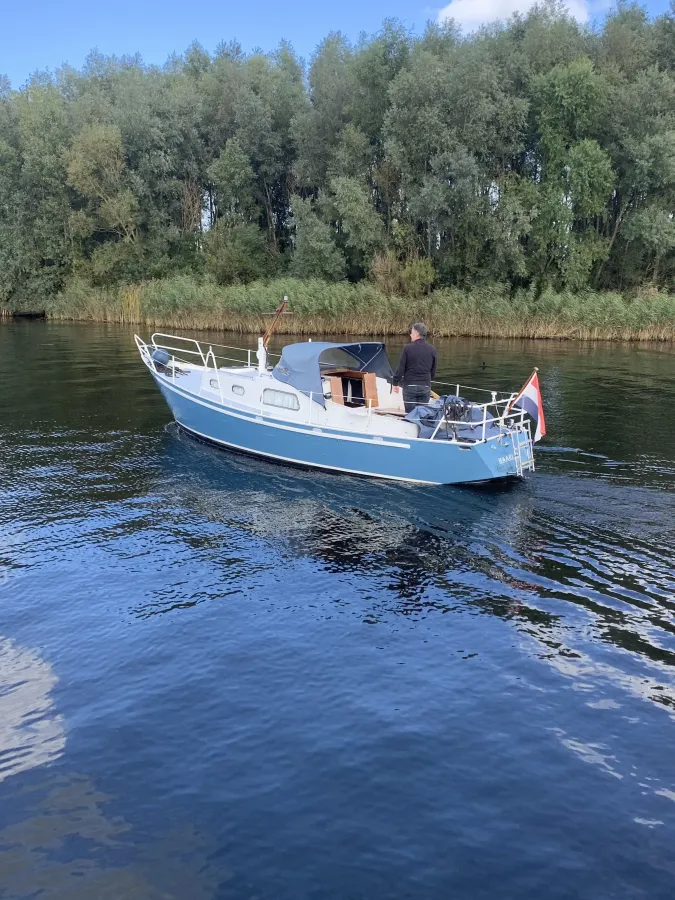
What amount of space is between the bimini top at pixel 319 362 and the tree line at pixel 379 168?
28.2 metres

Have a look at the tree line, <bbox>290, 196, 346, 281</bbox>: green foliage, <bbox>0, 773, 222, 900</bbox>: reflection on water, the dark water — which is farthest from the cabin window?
<bbox>290, 196, 346, 281</bbox>: green foliage

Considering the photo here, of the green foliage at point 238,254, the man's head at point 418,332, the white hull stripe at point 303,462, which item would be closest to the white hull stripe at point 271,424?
the white hull stripe at point 303,462

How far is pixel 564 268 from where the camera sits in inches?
1720

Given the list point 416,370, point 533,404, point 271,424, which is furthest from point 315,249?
point 533,404

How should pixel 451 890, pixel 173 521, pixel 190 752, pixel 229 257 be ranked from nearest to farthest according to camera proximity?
pixel 451 890 < pixel 190 752 < pixel 173 521 < pixel 229 257

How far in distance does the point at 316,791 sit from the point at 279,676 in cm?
190

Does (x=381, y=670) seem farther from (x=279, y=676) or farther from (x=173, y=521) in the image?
(x=173, y=521)

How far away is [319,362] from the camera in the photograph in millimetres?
15938

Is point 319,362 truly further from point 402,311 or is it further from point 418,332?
point 402,311

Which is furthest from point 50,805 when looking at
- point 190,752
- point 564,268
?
point 564,268

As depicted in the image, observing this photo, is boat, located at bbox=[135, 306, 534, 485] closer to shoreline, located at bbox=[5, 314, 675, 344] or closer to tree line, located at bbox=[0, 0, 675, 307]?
shoreline, located at bbox=[5, 314, 675, 344]

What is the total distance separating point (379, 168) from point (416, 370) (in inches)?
1414

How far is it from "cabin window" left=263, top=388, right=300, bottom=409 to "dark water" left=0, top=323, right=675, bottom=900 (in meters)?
1.61

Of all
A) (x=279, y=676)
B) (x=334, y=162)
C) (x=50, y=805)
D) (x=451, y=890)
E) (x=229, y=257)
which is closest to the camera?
(x=451, y=890)
